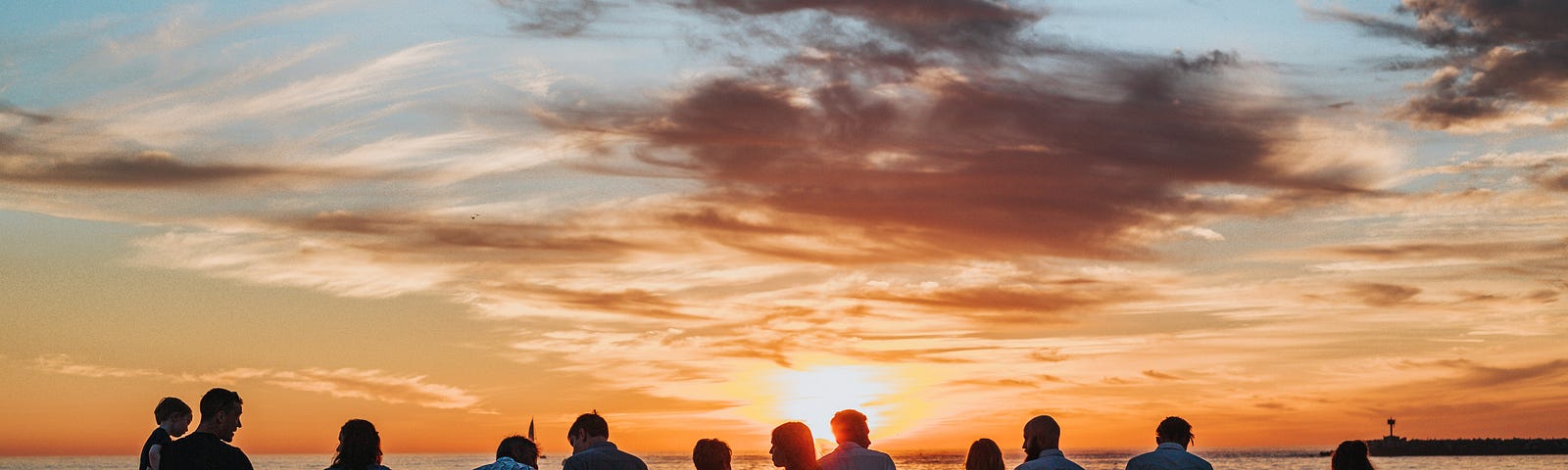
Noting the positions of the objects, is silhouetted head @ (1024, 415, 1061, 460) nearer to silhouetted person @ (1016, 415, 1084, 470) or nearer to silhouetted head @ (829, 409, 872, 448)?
silhouetted person @ (1016, 415, 1084, 470)

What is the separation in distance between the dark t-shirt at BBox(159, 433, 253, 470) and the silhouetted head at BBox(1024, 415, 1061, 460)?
5526mm

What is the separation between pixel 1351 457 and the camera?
30.4 ft

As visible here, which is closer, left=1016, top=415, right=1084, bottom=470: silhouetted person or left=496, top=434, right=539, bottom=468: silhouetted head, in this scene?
left=1016, top=415, right=1084, bottom=470: silhouetted person

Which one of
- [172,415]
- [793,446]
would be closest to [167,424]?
[172,415]

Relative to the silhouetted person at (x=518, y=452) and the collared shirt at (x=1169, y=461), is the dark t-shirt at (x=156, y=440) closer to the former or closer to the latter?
the silhouetted person at (x=518, y=452)

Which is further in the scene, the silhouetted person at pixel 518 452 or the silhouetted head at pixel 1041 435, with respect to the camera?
the silhouetted person at pixel 518 452

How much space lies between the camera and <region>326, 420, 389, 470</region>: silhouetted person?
941 centimetres

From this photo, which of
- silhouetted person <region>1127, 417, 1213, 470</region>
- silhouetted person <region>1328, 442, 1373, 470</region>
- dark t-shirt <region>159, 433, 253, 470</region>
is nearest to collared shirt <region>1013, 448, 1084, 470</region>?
silhouetted person <region>1127, 417, 1213, 470</region>

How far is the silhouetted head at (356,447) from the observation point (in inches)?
370

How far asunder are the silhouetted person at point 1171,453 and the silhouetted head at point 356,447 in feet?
18.3

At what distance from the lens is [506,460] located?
421 inches

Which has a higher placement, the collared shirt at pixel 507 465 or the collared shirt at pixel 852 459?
the collared shirt at pixel 852 459

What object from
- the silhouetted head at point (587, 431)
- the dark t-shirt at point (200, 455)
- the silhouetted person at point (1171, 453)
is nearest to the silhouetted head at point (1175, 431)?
the silhouetted person at point (1171, 453)

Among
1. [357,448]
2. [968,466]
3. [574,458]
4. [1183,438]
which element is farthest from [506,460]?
[1183,438]
